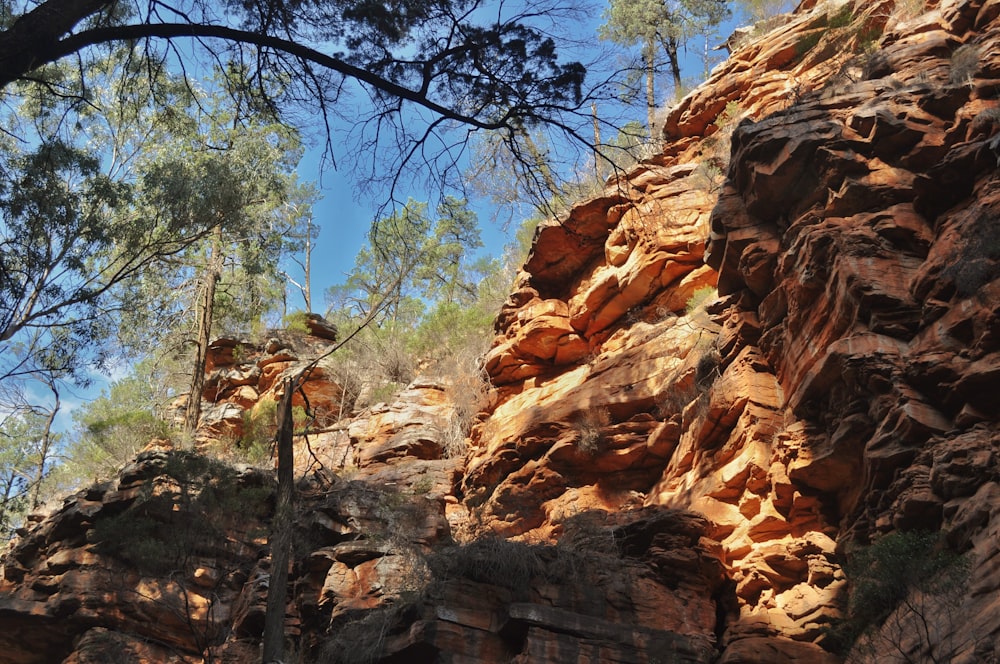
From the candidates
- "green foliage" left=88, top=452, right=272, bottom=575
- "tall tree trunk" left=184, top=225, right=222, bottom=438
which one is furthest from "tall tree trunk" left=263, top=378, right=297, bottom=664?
"tall tree trunk" left=184, top=225, right=222, bottom=438

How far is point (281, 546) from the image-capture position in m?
10.3

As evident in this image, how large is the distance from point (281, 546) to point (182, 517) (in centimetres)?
508

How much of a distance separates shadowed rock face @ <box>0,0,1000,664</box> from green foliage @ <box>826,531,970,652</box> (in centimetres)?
17

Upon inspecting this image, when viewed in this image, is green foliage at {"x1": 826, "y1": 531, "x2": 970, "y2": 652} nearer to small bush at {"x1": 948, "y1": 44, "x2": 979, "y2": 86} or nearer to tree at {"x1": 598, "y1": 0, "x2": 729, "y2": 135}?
small bush at {"x1": 948, "y1": 44, "x2": 979, "y2": 86}

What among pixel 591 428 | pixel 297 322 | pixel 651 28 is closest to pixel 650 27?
pixel 651 28

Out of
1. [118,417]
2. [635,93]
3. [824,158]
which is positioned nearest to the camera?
[635,93]

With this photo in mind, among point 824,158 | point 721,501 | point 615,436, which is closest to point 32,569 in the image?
point 615,436

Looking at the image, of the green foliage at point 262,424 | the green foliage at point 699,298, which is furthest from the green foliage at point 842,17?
the green foliage at point 262,424

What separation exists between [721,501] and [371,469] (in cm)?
820

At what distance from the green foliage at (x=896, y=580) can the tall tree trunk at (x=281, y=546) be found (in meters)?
5.56

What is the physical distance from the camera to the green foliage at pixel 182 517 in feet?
46.1

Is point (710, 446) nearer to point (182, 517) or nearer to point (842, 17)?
point (182, 517)

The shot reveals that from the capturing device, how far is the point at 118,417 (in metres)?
21.3

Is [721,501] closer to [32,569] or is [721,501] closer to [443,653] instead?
[443,653]
